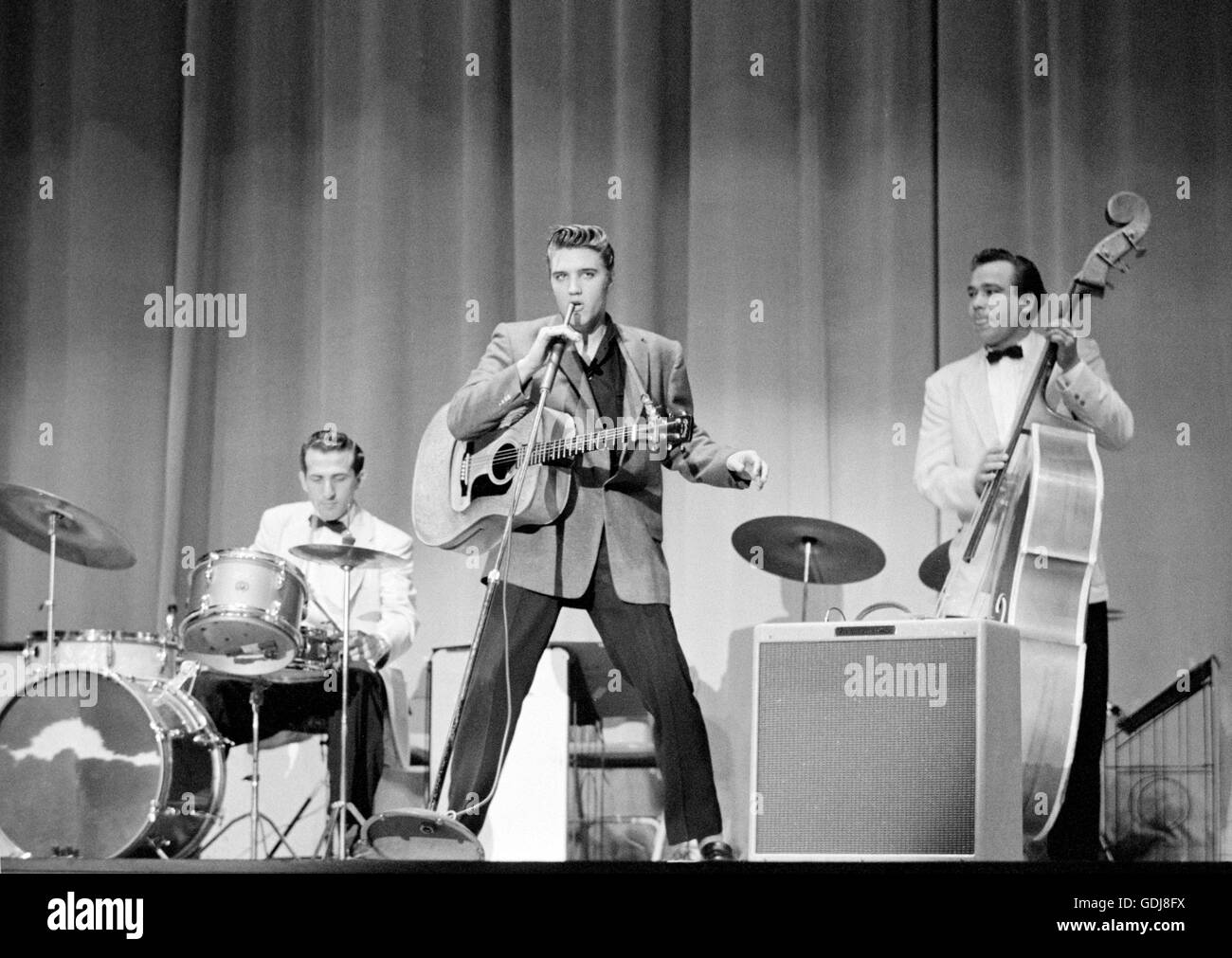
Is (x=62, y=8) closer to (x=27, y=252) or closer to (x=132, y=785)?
(x=27, y=252)

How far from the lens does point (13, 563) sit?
6.43 m

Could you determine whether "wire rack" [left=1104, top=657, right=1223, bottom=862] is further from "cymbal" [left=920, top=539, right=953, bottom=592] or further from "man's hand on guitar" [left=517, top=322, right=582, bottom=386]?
"man's hand on guitar" [left=517, top=322, right=582, bottom=386]

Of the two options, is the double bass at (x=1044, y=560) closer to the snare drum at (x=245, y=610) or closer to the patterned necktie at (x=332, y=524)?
the snare drum at (x=245, y=610)

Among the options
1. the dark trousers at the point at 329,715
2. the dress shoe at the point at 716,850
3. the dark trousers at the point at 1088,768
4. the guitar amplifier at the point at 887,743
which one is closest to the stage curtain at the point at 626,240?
the dark trousers at the point at 329,715

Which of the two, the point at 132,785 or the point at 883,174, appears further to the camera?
the point at 883,174

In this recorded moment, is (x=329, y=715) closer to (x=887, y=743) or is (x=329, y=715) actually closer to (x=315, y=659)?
(x=315, y=659)

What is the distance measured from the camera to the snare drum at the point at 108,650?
501 cm

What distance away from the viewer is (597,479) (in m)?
4.29

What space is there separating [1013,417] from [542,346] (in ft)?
4.82

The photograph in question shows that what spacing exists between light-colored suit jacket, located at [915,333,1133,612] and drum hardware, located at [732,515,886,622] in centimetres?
40

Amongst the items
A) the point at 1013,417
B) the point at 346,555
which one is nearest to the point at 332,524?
the point at 346,555

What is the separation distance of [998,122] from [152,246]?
10.7ft
